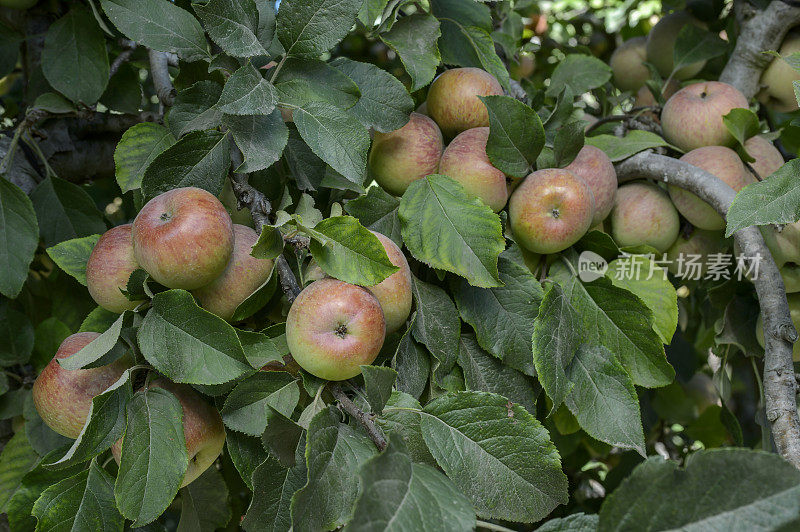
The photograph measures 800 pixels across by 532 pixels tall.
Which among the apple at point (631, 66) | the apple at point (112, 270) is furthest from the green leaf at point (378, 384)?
the apple at point (631, 66)

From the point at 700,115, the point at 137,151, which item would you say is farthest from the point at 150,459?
the point at 700,115

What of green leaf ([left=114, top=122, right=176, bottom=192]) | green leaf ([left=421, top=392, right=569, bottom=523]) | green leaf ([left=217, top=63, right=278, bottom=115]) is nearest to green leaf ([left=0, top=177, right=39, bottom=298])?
green leaf ([left=114, top=122, right=176, bottom=192])

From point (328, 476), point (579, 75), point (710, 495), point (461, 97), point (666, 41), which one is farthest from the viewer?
point (666, 41)

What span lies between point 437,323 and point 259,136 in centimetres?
32

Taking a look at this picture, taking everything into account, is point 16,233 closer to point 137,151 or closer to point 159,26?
point 137,151

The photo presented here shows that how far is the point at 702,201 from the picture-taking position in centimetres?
98

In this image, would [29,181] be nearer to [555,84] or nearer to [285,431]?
[285,431]

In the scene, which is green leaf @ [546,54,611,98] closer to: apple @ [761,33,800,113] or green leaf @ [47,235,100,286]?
apple @ [761,33,800,113]

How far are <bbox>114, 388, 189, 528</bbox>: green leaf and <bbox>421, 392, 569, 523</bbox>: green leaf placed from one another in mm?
263

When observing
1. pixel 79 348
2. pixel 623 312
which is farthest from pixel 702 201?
pixel 79 348

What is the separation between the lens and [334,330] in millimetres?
672

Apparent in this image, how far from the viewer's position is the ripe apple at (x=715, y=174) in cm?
99

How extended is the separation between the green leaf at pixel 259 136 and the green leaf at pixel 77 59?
46 centimetres

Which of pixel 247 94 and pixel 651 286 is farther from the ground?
pixel 247 94
